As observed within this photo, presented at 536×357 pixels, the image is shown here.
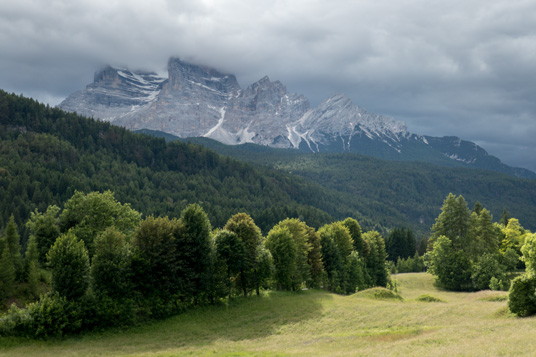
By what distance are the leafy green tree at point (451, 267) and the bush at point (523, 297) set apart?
50108 mm

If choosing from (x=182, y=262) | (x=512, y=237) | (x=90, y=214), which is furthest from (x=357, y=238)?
(x=90, y=214)

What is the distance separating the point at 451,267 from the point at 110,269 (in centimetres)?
7438

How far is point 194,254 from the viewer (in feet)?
200

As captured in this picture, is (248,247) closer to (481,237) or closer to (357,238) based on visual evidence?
(357,238)

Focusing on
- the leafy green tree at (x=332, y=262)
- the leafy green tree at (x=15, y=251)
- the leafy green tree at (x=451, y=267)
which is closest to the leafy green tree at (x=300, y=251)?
the leafy green tree at (x=332, y=262)

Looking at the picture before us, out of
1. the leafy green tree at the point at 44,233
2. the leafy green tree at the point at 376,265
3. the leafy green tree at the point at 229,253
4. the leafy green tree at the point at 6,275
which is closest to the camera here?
the leafy green tree at the point at 6,275

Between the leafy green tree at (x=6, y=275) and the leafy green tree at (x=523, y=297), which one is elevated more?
the leafy green tree at (x=523, y=297)

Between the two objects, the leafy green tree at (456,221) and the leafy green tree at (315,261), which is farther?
the leafy green tree at (456,221)

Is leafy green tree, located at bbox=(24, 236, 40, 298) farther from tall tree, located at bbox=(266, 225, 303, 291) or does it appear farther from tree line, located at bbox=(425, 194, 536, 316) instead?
tree line, located at bbox=(425, 194, 536, 316)

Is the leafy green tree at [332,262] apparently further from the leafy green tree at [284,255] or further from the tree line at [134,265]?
the leafy green tree at [284,255]

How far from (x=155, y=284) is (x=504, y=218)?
121601mm

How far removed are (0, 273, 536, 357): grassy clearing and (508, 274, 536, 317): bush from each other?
186cm

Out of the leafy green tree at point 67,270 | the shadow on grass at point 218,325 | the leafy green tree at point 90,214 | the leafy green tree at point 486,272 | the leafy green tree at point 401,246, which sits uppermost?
the leafy green tree at point 90,214

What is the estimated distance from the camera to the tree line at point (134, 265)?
50.1 metres
